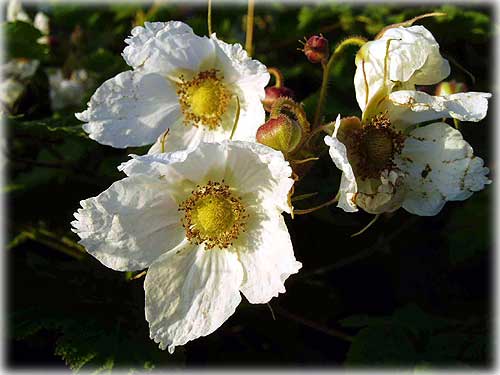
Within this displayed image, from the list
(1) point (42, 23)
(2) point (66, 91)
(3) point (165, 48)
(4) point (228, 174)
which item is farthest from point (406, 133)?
(1) point (42, 23)

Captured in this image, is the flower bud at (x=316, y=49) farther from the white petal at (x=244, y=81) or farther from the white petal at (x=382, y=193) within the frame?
the white petal at (x=382, y=193)

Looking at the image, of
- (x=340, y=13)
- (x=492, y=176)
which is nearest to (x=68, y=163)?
(x=340, y=13)

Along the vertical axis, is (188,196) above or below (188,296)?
above

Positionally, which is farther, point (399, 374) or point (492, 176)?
point (492, 176)

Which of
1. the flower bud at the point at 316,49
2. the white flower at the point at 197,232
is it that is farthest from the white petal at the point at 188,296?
the flower bud at the point at 316,49

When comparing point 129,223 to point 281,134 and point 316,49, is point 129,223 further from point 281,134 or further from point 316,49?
point 316,49

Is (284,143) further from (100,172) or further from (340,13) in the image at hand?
(340,13)

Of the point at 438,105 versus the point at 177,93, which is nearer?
the point at 438,105
